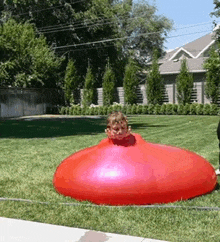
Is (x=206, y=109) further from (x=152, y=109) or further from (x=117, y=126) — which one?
(x=117, y=126)

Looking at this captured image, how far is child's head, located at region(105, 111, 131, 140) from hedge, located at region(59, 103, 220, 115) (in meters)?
24.7

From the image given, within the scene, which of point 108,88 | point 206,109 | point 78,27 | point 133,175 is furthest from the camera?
point 78,27

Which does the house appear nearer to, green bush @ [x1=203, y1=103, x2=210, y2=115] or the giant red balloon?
green bush @ [x1=203, y1=103, x2=210, y2=115]

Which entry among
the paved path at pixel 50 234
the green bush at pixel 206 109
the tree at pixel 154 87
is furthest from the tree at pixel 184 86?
the paved path at pixel 50 234

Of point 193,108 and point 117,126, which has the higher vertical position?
point 117,126

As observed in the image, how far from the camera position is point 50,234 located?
4297 millimetres

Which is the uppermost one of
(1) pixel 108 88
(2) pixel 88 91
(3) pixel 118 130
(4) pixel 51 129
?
(1) pixel 108 88

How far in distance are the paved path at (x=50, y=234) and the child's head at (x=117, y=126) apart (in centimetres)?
173

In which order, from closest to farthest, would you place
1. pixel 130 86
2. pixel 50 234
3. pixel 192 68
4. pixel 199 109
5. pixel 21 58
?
pixel 50 234, pixel 199 109, pixel 21 58, pixel 130 86, pixel 192 68

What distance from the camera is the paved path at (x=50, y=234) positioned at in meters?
4.13

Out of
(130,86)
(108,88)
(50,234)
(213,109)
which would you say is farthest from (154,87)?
(50,234)

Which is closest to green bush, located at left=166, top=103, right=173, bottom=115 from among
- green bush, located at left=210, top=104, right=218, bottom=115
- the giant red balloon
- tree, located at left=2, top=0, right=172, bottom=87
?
green bush, located at left=210, top=104, right=218, bottom=115

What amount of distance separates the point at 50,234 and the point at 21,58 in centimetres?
3305

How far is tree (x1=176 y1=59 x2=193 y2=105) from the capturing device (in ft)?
109
